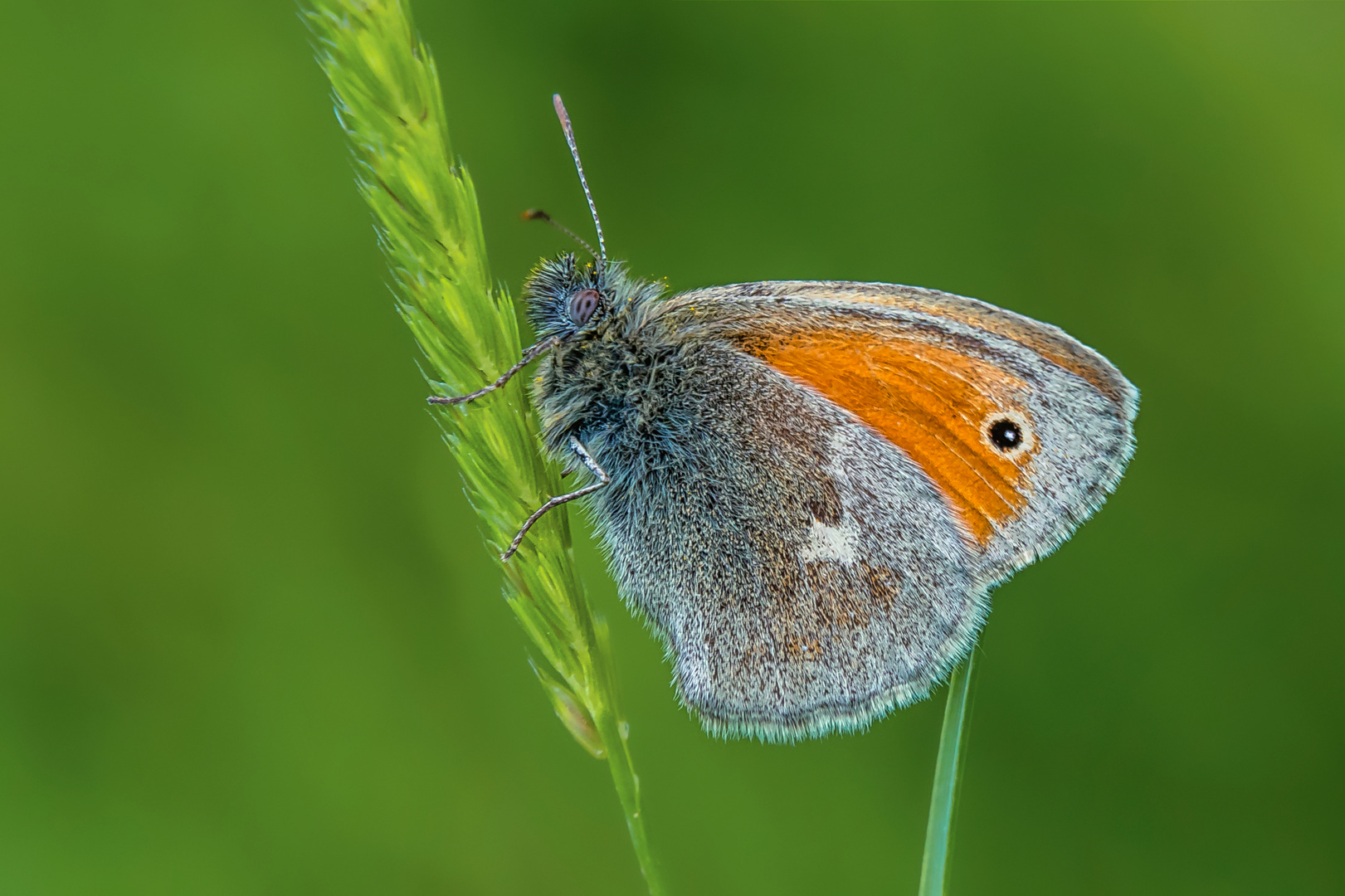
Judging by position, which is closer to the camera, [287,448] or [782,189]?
[287,448]

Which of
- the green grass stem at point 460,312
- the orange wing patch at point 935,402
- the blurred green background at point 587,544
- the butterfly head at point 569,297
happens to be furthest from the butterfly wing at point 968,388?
the green grass stem at point 460,312

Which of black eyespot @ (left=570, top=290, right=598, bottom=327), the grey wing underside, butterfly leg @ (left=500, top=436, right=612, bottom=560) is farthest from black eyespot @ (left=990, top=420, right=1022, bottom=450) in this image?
black eyespot @ (left=570, top=290, right=598, bottom=327)

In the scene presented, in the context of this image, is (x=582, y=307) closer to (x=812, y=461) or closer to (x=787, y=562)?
(x=812, y=461)

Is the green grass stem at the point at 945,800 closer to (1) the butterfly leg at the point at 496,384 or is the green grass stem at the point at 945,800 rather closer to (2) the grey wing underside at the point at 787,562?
(2) the grey wing underside at the point at 787,562

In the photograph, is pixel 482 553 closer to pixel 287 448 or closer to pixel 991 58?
pixel 287 448

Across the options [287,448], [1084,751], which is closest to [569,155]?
[287,448]

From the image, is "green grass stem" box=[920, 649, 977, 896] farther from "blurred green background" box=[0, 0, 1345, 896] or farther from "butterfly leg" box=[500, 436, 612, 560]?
"blurred green background" box=[0, 0, 1345, 896]

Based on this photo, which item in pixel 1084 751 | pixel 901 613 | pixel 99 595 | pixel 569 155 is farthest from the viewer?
pixel 569 155
